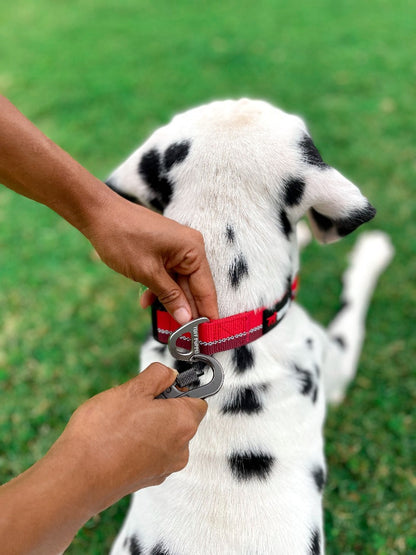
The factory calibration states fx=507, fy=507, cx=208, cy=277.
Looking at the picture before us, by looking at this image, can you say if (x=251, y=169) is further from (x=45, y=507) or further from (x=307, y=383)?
(x=45, y=507)

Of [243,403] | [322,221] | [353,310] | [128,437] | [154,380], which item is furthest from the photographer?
[353,310]

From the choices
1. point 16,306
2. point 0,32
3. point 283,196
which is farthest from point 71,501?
point 0,32

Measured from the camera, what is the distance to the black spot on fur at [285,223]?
2055 millimetres

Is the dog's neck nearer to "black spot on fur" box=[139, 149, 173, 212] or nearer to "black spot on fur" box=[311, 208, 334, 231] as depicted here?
"black spot on fur" box=[139, 149, 173, 212]

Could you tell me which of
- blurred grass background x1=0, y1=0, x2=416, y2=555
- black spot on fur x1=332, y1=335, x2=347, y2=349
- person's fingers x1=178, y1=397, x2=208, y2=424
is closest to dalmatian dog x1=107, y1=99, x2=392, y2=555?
person's fingers x1=178, y1=397, x2=208, y2=424

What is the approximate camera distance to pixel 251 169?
1.97m

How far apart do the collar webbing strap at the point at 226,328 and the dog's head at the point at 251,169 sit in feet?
1.16

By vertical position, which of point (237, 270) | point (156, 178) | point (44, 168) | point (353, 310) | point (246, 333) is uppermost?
point (44, 168)

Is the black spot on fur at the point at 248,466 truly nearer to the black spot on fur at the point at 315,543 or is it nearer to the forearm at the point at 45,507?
the black spot on fur at the point at 315,543

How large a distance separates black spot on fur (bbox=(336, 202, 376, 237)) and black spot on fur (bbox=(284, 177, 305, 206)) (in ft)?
0.70

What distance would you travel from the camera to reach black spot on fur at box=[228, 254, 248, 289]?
6.44ft

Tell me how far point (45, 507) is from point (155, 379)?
53cm

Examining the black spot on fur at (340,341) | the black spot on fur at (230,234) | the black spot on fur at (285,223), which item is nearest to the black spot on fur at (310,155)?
the black spot on fur at (285,223)

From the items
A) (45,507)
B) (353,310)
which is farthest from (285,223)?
(353,310)
